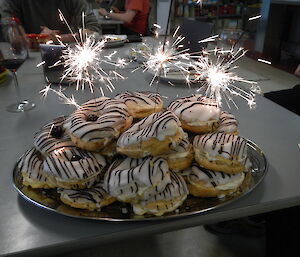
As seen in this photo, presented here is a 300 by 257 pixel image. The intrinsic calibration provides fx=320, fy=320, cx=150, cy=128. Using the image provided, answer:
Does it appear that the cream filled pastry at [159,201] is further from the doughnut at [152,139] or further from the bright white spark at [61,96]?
the bright white spark at [61,96]

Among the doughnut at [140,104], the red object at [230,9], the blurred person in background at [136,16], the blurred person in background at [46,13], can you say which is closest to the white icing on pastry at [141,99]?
the doughnut at [140,104]

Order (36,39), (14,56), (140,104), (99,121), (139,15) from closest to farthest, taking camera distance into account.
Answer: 1. (99,121)
2. (140,104)
3. (14,56)
4. (36,39)
5. (139,15)

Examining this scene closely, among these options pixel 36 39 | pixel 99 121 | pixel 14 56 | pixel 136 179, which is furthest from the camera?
pixel 36 39

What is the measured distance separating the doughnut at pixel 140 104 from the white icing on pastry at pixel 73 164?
0.18m

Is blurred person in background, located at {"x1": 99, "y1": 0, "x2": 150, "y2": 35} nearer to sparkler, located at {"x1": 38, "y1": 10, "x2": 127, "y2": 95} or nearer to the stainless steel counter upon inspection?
sparkler, located at {"x1": 38, "y1": 10, "x2": 127, "y2": 95}

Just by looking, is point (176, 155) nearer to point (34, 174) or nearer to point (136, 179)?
point (136, 179)

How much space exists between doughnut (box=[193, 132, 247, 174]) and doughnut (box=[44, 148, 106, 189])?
22 cm

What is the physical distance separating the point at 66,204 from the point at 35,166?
12 centimetres

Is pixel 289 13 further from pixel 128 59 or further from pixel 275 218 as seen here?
pixel 275 218

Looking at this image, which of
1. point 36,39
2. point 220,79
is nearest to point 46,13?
point 36,39

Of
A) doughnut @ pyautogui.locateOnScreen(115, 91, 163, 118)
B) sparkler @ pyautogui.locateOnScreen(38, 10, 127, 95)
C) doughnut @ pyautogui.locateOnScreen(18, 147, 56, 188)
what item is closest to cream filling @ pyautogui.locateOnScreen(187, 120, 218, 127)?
doughnut @ pyautogui.locateOnScreen(115, 91, 163, 118)

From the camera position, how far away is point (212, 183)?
67cm

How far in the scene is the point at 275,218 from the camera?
1.25 meters

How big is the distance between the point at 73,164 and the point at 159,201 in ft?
0.63
